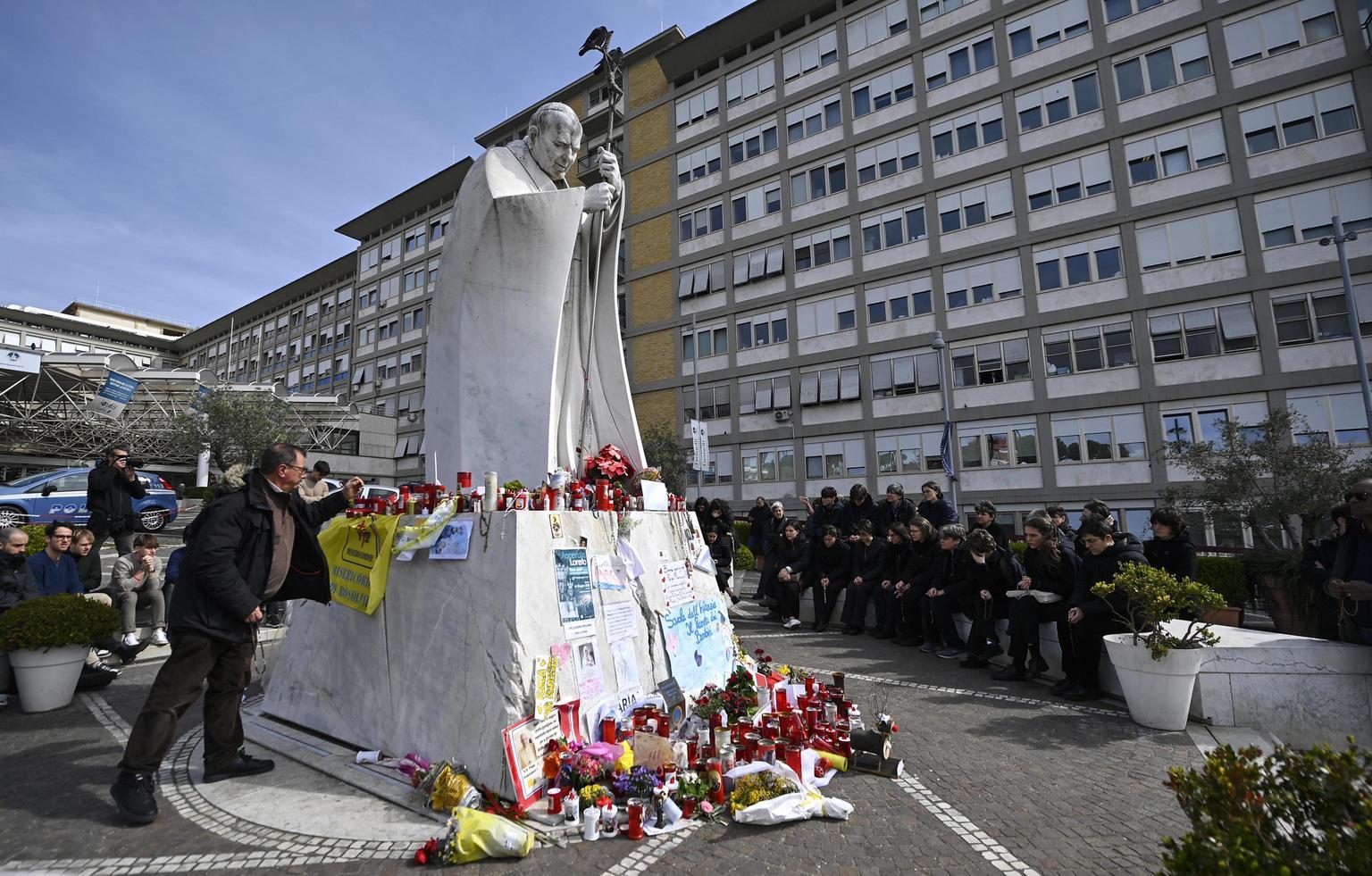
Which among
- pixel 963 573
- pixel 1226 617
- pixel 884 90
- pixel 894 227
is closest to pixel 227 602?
pixel 963 573

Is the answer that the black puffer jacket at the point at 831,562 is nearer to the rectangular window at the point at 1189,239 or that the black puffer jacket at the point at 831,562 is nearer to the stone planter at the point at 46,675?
the stone planter at the point at 46,675

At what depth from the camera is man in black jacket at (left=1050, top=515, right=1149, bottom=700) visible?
614 cm

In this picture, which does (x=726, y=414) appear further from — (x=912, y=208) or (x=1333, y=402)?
(x=1333, y=402)

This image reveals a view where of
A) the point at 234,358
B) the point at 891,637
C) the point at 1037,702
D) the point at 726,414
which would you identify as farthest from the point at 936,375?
the point at 234,358

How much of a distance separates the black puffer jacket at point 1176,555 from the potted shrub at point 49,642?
1000cm

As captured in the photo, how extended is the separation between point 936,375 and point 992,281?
408 centimetres

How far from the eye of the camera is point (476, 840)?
3.14 m

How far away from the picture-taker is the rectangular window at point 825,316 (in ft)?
93.6

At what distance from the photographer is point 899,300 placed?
27188 millimetres

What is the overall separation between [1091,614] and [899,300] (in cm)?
2280

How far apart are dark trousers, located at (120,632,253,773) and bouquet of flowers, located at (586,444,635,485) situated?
282cm

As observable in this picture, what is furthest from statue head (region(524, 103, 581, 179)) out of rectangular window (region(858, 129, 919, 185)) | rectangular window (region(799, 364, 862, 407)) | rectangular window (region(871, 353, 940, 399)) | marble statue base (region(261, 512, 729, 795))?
rectangular window (region(858, 129, 919, 185))

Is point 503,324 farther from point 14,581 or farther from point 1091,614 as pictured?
point 1091,614

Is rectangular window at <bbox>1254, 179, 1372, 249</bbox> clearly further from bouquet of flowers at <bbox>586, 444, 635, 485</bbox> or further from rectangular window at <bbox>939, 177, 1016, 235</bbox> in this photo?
bouquet of flowers at <bbox>586, 444, 635, 485</bbox>
